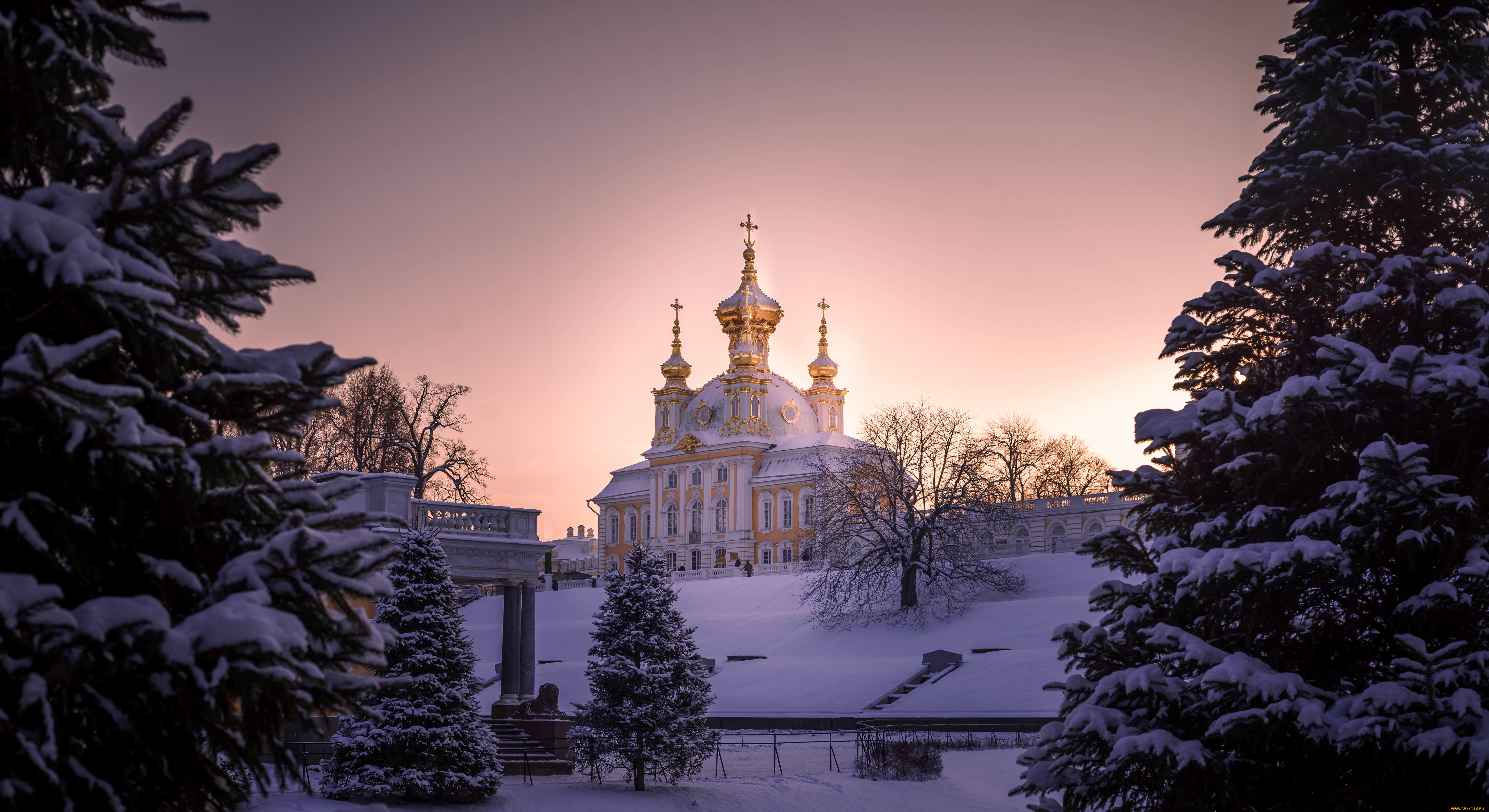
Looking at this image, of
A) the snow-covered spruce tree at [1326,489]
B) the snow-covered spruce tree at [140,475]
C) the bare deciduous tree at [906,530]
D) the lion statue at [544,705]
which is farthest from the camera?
the bare deciduous tree at [906,530]

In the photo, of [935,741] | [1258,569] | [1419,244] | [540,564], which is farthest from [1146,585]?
[540,564]

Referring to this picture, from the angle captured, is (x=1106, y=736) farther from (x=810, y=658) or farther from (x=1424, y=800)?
(x=810, y=658)

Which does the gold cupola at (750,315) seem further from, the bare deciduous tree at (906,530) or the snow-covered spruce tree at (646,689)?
the snow-covered spruce tree at (646,689)

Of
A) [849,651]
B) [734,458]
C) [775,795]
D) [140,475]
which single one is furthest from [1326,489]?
[734,458]

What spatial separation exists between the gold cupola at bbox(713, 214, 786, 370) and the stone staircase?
65.5m

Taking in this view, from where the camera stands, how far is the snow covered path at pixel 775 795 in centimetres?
1739

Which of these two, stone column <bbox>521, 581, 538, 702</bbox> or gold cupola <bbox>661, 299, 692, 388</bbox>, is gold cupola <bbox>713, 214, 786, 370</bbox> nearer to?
gold cupola <bbox>661, 299, 692, 388</bbox>

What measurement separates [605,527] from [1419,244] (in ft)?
278

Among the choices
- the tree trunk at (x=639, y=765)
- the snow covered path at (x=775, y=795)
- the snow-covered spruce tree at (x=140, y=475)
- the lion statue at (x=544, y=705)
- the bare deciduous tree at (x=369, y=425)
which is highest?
the bare deciduous tree at (x=369, y=425)

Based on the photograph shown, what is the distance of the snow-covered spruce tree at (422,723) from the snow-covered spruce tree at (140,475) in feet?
37.4

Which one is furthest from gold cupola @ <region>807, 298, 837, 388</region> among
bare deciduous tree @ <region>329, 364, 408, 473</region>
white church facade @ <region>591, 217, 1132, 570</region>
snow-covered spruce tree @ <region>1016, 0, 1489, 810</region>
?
snow-covered spruce tree @ <region>1016, 0, 1489, 810</region>

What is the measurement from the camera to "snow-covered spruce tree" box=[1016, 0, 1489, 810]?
26.4 ft

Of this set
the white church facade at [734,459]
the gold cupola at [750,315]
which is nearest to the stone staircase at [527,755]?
the white church facade at [734,459]

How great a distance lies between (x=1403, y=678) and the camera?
7.90 meters
